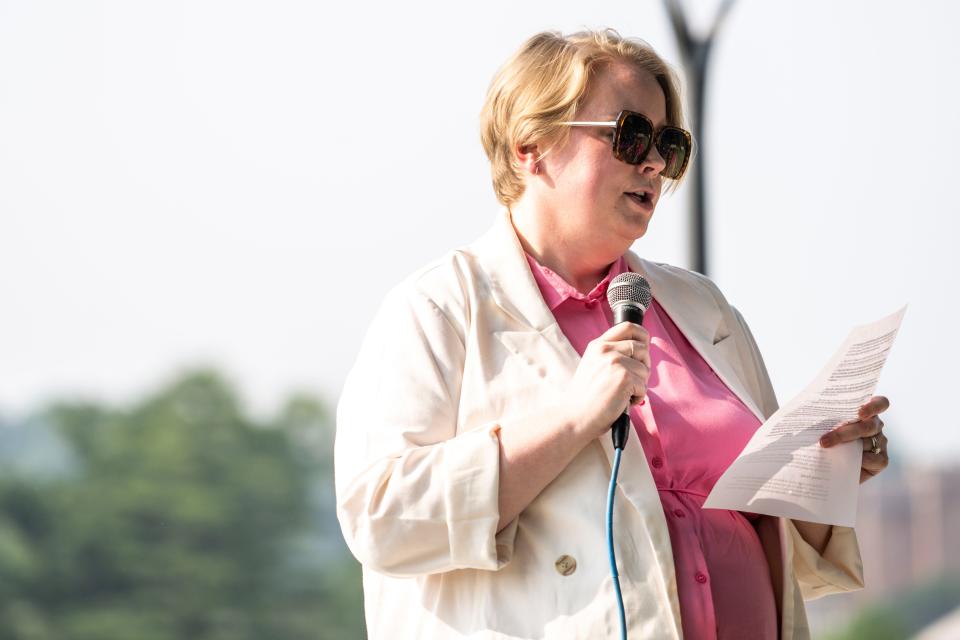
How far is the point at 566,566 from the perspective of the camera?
87.1 inches

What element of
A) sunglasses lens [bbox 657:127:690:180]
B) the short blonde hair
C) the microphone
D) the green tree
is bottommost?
the green tree

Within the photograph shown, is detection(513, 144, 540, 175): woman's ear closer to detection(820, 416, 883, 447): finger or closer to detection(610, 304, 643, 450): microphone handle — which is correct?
detection(610, 304, 643, 450): microphone handle

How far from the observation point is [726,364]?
2.62 meters

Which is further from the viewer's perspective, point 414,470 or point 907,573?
point 907,573

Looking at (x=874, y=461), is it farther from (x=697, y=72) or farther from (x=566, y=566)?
(x=697, y=72)

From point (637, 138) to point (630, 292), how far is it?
1.01 ft

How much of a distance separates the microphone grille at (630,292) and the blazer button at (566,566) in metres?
0.41

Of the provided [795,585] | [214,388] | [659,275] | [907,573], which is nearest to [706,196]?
[659,275]

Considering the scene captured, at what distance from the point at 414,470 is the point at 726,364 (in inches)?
27.3

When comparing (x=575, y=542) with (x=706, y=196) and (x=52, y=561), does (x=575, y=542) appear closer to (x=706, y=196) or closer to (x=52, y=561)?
(x=706, y=196)

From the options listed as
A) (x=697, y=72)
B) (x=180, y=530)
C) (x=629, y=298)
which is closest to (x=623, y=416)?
(x=629, y=298)

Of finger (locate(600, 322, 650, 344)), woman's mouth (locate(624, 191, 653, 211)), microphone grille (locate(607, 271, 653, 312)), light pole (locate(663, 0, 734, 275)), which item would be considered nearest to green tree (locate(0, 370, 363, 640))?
light pole (locate(663, 0, 734, 275))

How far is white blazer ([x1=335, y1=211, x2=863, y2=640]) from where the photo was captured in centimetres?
219

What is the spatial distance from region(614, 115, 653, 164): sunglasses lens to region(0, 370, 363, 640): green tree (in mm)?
47201
